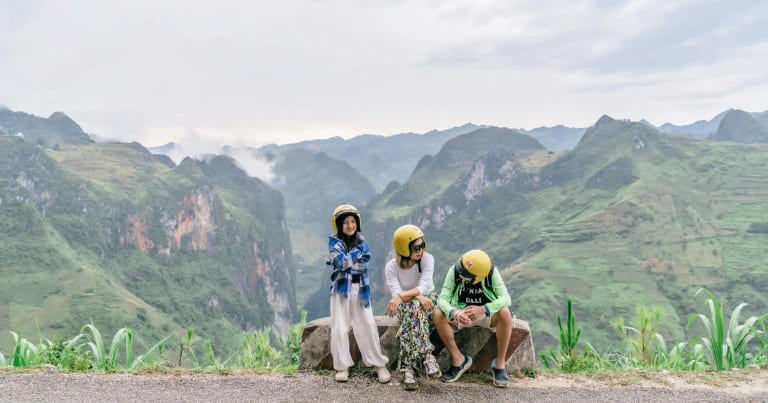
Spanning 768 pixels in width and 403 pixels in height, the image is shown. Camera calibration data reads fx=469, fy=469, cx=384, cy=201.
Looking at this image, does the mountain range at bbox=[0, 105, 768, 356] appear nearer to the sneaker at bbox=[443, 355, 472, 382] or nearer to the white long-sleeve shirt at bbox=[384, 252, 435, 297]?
the sneaker at bbox=[443, 355, 472, 382]

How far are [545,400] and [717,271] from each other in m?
116

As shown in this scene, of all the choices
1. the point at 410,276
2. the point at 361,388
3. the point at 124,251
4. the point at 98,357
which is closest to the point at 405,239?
the point at 410,276

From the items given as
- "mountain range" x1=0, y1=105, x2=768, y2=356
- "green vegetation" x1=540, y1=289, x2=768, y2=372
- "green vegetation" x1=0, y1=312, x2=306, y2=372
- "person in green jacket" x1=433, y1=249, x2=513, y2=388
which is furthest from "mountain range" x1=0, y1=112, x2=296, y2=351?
"person in green jacket" x1=433, y1=249, x2=513, y2=388

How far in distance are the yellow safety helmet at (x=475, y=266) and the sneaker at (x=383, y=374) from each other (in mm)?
1517

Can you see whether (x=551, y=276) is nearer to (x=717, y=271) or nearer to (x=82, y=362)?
(x=717, y=271)

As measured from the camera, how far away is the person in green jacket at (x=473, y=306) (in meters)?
5.43

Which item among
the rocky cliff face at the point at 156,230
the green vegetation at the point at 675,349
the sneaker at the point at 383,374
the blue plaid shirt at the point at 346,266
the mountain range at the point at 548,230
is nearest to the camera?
the sneaker at the point at 383,374

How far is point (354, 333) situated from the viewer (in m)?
5.86

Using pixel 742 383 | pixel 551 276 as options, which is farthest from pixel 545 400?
pixel 551 276

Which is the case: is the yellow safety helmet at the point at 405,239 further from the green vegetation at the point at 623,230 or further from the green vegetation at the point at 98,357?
the green vegetation at the point at 623,230

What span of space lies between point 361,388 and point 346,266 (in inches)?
56.2

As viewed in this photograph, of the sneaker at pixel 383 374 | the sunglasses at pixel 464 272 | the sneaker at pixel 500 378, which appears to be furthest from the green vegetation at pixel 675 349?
the sneaker at pixel 383 374

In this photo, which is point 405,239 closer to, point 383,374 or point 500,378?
point 383,374

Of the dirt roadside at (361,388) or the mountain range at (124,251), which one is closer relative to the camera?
the dirt roadside at (361,388)
